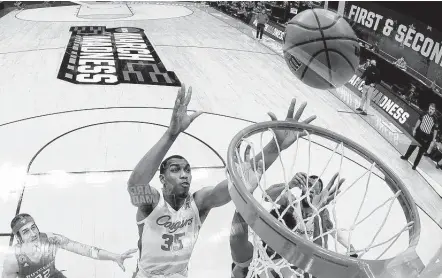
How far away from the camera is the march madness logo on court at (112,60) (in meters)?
7.87

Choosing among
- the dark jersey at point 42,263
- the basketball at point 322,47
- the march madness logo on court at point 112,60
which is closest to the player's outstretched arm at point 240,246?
the dark jersey at point 42,263

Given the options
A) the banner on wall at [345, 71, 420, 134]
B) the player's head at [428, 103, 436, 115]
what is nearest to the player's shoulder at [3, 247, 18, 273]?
the player's head at [428, 103, 436, 115]

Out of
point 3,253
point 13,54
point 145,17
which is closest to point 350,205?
point 3,253

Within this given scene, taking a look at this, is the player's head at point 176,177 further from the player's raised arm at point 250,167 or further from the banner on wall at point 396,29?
the banner on wall at point 396,29

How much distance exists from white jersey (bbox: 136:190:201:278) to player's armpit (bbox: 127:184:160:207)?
4cm

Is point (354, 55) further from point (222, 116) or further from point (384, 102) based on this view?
point (384, 102)

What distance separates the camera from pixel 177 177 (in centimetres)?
225

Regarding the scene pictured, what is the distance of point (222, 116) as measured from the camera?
6453 millimetres

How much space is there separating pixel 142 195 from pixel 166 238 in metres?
0.31

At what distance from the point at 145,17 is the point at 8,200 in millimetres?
12169

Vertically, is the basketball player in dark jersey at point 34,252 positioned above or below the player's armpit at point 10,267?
above

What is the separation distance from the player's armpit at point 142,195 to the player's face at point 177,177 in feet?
0.32

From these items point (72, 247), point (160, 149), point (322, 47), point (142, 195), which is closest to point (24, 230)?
point (72, 247)

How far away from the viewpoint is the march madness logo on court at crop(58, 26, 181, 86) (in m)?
7.87
